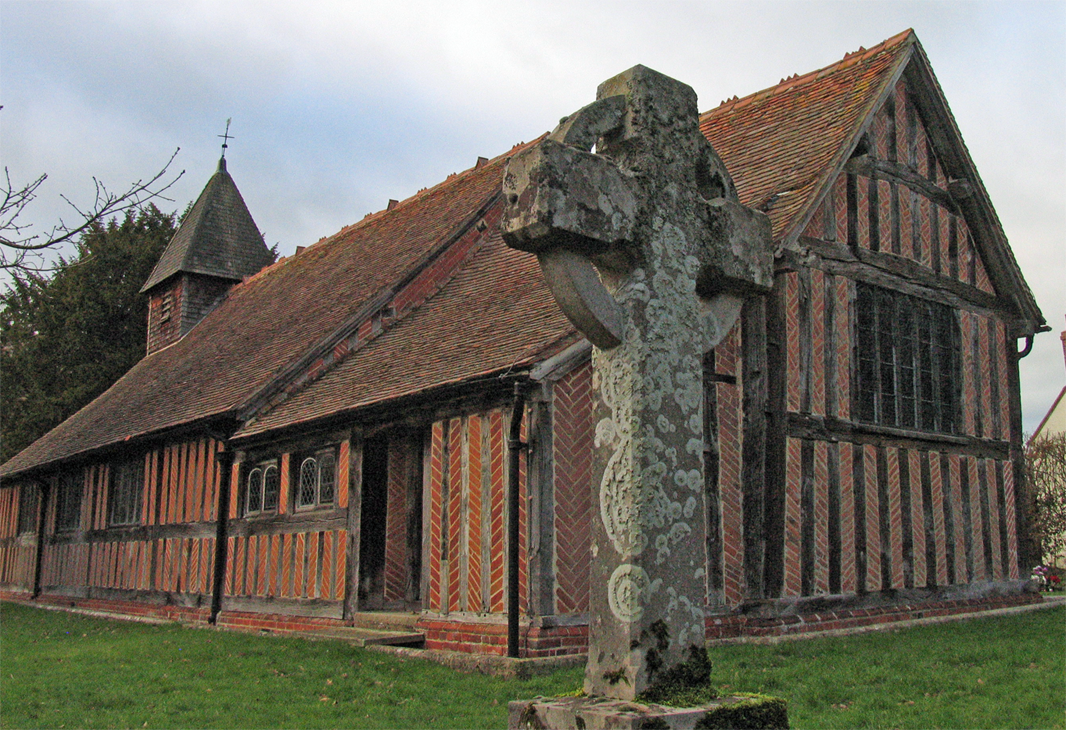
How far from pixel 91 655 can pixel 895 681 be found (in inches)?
295

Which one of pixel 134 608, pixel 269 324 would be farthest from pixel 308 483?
pixel 269 324

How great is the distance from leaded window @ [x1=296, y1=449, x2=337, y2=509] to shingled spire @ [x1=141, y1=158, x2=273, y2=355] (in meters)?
12.6

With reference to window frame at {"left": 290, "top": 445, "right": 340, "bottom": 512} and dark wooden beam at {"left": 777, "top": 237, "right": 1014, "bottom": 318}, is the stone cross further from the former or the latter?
window frame at {"left": 290, "top": 445, "right": 340, "bottom": 512}

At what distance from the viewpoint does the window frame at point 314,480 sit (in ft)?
39.6

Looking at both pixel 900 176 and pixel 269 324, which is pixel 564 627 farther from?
pixel 269 324

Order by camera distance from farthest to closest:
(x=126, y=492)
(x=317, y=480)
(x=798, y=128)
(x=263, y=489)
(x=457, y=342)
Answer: (x=126, y=492) < (x=263, y=489) < (x=798, y=128) < (x=317, y=480) < (x=457, y=342)

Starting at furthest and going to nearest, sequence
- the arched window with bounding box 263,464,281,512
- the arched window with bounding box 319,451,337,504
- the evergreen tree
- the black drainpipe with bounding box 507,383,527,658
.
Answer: the evergreen tree < the arched window with bounding box 263,464,281,512 < the arched window with bounding box 319,451,337,504 < the black drainpipe with bounding box 507,383,527,658

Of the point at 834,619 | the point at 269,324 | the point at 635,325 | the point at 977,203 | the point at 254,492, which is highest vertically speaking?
the point at 977,203

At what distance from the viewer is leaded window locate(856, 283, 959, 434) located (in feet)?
38.6

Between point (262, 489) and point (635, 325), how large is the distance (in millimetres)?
9875

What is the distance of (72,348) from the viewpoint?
93.4 feet

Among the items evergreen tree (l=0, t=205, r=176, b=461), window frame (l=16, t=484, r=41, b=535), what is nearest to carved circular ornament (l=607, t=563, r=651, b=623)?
window frame (l=16, t=484, r=41, b=535)

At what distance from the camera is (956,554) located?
12.3 meters

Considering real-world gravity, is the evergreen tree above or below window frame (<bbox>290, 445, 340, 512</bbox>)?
above
